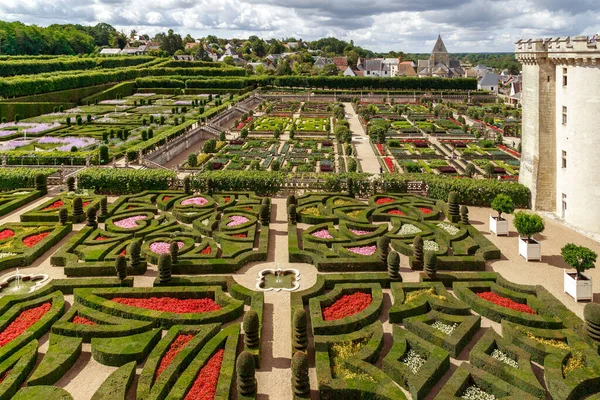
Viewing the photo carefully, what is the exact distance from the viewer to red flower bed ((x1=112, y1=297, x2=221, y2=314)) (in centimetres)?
1684

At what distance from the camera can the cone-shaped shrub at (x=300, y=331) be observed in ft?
46.5

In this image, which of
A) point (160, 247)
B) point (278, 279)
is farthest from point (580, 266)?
point (160, 247)

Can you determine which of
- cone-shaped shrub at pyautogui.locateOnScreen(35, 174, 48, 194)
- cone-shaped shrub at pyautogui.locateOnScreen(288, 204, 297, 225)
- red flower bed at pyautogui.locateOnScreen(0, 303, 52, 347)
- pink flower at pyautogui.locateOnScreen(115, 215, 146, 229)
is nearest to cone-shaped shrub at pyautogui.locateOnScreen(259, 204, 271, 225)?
cone-shaped shrub at pyautogui.locateOnScreen(288, 204, 297, 225)

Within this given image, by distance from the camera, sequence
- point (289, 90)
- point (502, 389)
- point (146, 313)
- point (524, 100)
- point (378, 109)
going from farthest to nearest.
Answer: point (289, 90) → point (378, 109) → point (524, 100) → point (146, 313) → point (502, 389)

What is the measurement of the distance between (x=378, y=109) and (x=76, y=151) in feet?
156

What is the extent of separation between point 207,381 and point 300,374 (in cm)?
265

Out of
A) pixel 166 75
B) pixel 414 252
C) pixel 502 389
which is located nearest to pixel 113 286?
pixel 414 252

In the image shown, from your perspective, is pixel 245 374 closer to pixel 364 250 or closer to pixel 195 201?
pixel 364 250

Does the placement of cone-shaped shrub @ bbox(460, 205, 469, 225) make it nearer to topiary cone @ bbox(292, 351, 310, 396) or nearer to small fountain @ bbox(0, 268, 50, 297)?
topiary cone @ bbox(292, 351, 310, 396)

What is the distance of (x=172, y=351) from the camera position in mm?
14320

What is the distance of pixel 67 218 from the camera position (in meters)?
24.7

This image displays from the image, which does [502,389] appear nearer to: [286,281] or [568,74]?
[286,281]

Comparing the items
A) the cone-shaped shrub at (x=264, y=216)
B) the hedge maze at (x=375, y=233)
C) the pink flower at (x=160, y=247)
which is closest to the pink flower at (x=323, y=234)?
the hedge maze at (x=375, y=233)

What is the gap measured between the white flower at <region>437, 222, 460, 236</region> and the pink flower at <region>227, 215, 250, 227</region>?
9.87 meters
